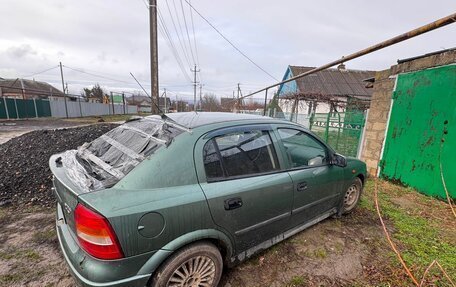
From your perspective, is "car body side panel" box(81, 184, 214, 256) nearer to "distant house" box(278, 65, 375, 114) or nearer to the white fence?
"distant house" box(278, 65, 375, 114)

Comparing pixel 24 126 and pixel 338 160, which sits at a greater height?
pixel 338 160

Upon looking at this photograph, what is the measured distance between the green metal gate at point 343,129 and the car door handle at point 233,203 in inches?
227

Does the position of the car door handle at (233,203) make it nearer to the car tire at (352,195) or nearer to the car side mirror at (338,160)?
the car side mirror at (338,160)

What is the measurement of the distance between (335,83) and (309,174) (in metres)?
20.4

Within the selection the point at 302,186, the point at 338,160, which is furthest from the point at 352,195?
the point at 302,186

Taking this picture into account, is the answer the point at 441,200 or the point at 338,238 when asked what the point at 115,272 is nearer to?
the point at 338,238

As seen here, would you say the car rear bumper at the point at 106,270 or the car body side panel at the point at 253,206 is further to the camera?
the car body side panel at the point at 253,206

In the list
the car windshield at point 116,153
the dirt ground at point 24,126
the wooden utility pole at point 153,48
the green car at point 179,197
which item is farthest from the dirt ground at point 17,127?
the green car at point 179,197

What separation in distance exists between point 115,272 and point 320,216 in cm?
256

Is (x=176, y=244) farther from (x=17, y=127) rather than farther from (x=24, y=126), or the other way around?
(x=24, y=126)

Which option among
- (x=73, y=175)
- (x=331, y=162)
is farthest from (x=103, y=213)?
(x=331, y=162)

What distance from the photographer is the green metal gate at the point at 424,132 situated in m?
4.16

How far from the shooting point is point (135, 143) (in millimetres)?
2162

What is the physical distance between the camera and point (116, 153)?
2152 mm
